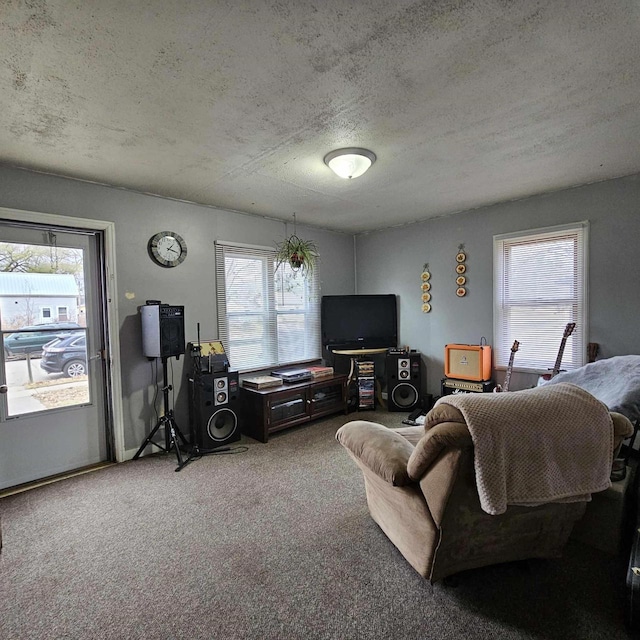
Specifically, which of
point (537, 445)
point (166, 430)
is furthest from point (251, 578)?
point (166, 430)

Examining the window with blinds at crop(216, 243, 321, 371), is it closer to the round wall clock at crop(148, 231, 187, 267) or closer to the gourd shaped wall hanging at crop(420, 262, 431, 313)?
the round wall clock at crop(148, 231, 187, 267)

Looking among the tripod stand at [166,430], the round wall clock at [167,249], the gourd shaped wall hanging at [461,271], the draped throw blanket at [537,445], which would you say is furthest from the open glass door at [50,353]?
the gourd shaped wall hanging at [461,271]

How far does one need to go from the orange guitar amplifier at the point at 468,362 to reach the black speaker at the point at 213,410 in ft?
8.08

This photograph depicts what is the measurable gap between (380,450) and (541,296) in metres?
2.99

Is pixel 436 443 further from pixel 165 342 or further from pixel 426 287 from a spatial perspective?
pixel 426 287

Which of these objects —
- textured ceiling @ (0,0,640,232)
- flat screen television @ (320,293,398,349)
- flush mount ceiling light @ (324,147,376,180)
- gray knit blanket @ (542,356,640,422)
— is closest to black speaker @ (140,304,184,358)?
textured ceiling @ (0,0,640,232)

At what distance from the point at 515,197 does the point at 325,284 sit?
2531 millimetres

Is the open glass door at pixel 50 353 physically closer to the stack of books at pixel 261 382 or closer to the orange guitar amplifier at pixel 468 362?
the stack of books at pixel 261 382

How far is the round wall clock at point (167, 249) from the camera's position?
3555 millimetres

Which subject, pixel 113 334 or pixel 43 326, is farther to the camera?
pixel 113 334

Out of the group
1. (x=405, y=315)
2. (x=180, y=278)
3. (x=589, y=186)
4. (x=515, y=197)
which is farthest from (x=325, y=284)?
(x=589, y=186)

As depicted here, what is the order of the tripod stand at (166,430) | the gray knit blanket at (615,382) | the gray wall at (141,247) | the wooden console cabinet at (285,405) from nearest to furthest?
the gray knit blanket at (615,382), the gray wall at (141,247), the tripod stand at (166,430), the wooden console cabinet at (285,405)

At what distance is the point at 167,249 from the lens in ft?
11.9

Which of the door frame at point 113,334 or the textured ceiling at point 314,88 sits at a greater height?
the textured ceiling at point 314,88
